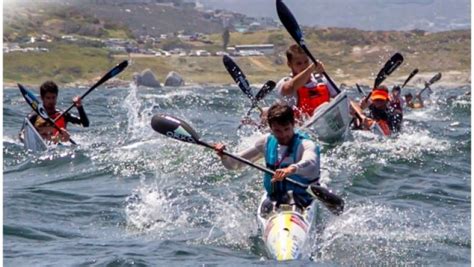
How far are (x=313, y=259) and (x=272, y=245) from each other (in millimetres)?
327

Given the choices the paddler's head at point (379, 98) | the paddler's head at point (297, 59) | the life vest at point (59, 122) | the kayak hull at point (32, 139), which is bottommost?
the kayak hull at point (32, 139)

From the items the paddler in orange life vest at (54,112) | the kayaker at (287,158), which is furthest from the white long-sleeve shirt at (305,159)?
the paddler in orange life vest at (54,112)

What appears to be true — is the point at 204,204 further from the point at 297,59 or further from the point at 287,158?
the point at 287,158

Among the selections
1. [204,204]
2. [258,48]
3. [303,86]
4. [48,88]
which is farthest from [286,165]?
[258,48]

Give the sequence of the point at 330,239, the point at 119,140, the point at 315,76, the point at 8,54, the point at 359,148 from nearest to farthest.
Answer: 1. the point at 330,239
2. the point at 315,76
3. the point at 359,148
4. the point at 119,140
5. the point at 8,54

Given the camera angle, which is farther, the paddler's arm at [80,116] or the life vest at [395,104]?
the life vest at [395,104]

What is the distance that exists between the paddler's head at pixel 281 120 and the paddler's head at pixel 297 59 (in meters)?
2.74

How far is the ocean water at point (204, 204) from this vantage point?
8180 mm

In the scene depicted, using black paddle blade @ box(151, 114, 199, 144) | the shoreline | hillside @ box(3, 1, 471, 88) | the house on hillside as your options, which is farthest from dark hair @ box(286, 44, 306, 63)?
the house on hillside

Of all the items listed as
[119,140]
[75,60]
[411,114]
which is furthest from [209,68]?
[119,140]

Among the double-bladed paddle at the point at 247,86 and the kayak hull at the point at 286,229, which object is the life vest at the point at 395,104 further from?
the kayak hull at the point at 286,229

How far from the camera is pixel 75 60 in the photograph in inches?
3378

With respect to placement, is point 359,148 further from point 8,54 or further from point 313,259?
point 8,54

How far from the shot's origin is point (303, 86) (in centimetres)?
1241
